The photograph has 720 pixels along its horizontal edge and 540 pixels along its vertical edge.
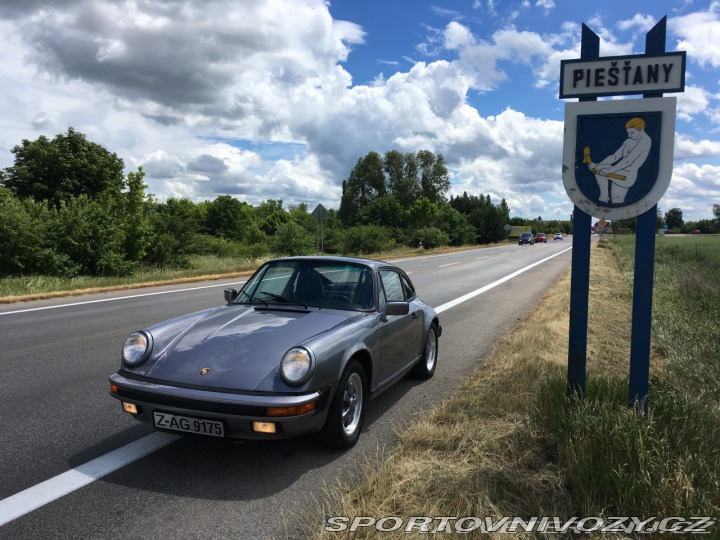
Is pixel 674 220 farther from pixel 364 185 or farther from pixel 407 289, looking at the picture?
pixel 407 289

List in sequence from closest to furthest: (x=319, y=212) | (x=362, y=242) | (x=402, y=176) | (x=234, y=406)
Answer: (x=234, y=406), (x=319, y=212), (x=362, y=242), (x=402, y=176)

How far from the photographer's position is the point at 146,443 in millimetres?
4051

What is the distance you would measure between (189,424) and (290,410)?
674mm

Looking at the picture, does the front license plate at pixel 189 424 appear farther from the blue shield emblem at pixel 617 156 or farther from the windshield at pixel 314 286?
the blue shield emblem at pixel 617 156

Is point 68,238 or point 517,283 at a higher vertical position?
point 68,238

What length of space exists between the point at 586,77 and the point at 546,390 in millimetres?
2503

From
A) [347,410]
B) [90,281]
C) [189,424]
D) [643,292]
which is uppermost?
[643,292]

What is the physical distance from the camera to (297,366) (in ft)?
11.4

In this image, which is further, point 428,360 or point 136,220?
point 136,220

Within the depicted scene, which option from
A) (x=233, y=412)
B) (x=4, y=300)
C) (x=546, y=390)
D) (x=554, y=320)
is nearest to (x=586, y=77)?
(x=546, y=390)

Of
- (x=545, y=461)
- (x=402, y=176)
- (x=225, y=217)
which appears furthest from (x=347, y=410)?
(x=402, y=176)

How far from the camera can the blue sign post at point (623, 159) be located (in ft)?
12.3

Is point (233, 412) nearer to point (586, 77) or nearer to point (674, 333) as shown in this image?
point (586, 77)

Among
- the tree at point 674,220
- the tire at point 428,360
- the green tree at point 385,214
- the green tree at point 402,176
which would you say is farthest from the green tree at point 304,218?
the tree at point 674,220
